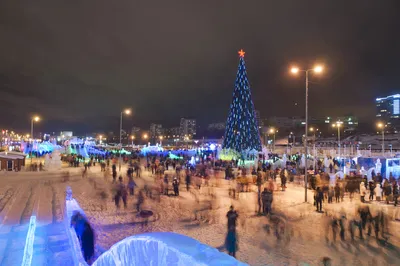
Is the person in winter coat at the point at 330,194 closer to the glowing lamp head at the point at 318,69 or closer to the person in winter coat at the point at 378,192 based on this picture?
the person in winter coat at the point at 378,192

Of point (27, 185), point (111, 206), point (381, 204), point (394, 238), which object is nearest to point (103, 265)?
point (394, 238)

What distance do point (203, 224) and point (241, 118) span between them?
1924 centimetres

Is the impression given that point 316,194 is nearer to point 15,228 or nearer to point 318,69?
point 318,69

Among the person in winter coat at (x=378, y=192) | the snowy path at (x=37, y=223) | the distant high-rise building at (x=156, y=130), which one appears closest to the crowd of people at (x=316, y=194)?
the person in winter coat at (x=378, y=192)

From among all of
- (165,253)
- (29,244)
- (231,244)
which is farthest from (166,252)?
(29,244)

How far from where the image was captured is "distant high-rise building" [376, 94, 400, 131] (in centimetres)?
9288

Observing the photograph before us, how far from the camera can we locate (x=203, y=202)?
12.8 m

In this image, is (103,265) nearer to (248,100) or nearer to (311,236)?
(311,236)

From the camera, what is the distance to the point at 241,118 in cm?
2775

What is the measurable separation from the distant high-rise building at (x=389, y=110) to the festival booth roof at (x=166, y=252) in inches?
4071

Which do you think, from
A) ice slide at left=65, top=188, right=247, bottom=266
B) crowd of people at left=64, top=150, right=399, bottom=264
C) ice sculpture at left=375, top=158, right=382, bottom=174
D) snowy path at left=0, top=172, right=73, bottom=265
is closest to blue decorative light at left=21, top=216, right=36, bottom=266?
snowy path at left=0, top=172, right=73, bottom=265

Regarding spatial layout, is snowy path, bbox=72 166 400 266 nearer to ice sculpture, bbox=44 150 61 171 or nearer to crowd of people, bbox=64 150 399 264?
crowd of people, bbox=64 150 399 264

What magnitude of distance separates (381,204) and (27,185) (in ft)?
62.3

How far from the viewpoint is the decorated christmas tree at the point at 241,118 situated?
2773 cm
